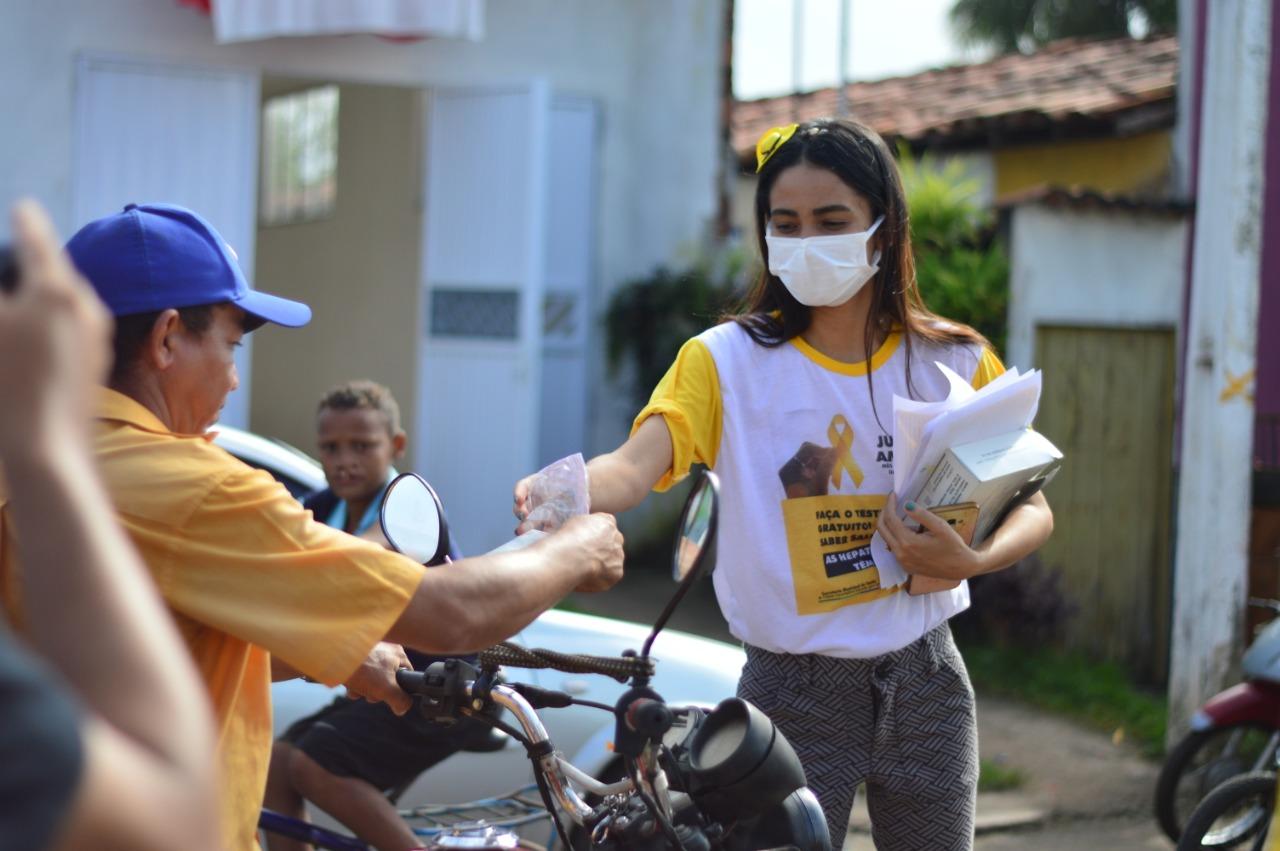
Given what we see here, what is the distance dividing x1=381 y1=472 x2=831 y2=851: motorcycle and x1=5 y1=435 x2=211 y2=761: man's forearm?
71cm

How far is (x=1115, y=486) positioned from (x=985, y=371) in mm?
5993

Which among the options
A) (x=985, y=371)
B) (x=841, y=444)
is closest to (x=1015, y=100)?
(x=985, y=371)

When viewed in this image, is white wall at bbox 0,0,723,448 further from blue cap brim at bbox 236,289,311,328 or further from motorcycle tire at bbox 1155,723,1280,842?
blue cap brim at bbox 236,289,311,328

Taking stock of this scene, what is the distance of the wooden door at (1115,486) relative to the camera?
8.16 metres

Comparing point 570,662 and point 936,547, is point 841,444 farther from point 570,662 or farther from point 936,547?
point 570,662

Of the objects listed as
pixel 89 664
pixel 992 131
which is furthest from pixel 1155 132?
pixel 89 664

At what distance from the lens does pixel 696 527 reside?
1731 millimetres

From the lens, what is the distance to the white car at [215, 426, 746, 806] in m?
4.06

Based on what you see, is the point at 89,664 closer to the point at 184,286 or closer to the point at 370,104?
the point at 184,286

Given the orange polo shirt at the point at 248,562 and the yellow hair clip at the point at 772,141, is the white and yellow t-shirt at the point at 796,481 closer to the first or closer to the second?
the yellow hair clip at the point at 772,141

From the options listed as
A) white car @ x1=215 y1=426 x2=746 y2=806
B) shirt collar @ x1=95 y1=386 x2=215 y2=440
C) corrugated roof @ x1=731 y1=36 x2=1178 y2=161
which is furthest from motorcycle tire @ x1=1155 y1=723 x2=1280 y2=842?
corrugated roof @ x1=731 y1=36 x2=1178 y2=161

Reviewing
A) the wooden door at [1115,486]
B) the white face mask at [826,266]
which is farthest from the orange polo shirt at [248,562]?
the wooden door at [1115,486]

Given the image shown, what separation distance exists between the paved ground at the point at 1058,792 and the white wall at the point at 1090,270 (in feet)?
6.49

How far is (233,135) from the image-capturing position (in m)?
8.85
